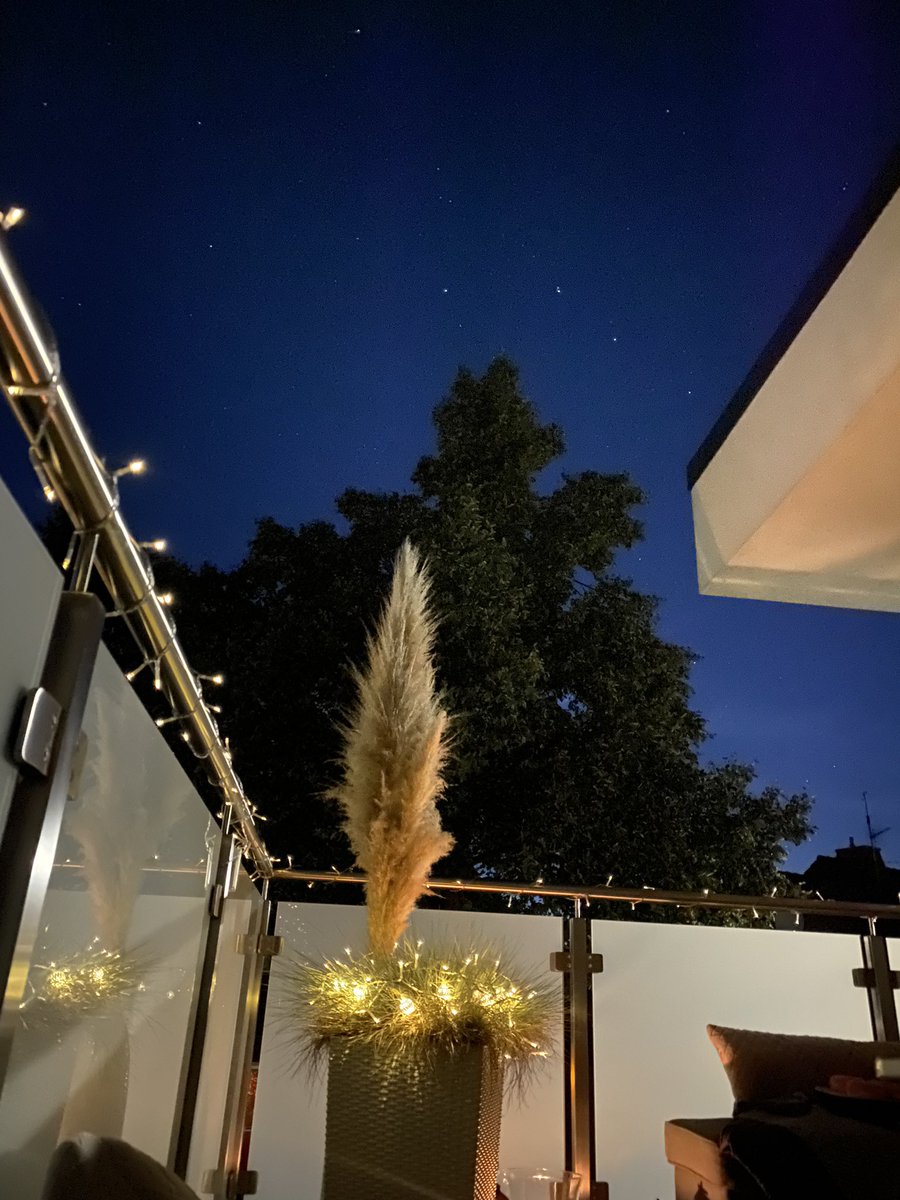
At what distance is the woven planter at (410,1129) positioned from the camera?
2020mm

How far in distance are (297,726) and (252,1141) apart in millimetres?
6874

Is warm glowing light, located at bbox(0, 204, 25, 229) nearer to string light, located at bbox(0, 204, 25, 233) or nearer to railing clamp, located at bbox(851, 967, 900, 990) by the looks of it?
string light, located at bbox(0, 204, 25, 233)

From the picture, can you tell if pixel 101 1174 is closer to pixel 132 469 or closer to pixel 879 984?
pixel 132 469

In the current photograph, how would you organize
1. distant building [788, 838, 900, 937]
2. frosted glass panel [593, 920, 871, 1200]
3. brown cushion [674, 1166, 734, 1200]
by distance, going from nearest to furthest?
brown cushion [674, 1166, 734, 1200] → frosted glass panel [593, 920, 871, 1200] → distant building [788, 838, 900, 937]

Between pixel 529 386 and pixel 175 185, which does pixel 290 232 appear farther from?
pixel 529 386

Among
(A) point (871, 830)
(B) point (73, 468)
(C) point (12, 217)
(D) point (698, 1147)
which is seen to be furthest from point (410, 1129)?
(A) point (871, 830)

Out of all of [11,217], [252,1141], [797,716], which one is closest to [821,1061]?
[252,1141]

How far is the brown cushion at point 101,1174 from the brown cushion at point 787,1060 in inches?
69.6

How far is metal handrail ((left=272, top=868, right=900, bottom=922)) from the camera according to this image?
285cm

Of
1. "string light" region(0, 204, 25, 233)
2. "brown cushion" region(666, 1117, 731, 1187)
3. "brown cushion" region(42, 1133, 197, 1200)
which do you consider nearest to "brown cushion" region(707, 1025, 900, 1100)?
"brown cushion" region(666, 1117, 731, 1187)

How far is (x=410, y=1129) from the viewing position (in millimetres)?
2043

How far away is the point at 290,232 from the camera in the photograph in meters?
14.5

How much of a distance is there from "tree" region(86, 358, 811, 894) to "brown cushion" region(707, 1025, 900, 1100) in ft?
20.8

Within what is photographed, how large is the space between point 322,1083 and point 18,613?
6.57 ft
